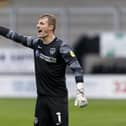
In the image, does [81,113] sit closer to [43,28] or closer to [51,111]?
[51,111]

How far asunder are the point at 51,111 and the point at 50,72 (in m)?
0.51

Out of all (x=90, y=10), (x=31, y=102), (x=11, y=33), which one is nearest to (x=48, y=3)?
(x=90, y=10)

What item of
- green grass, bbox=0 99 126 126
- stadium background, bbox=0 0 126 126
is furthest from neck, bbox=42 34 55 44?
stadium background, bbox=0 0 126 126

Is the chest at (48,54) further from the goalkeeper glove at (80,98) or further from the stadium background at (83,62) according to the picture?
the stadium background at (83,62)

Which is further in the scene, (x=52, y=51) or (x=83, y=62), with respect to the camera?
(x=83, y=62)

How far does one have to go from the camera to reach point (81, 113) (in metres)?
17.8

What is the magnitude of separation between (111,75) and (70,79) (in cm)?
162

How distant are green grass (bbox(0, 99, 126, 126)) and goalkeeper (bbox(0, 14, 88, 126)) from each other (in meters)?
6.16

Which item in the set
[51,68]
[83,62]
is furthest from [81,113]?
[51,68]

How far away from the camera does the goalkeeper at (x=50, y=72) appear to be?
8.34 metres

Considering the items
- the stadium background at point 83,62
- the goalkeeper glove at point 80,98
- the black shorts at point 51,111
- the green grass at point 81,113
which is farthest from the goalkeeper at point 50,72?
the stadium background at point 83,62

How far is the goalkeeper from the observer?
8336 mm

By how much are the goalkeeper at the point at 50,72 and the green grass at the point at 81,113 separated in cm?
616

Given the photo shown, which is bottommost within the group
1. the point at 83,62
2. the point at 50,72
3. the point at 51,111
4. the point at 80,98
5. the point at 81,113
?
the point at 81,113
